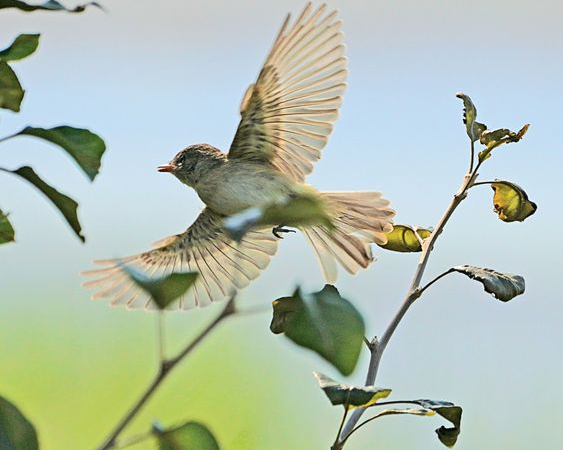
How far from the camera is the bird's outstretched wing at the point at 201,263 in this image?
74cm

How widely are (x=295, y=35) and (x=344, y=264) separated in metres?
0.25

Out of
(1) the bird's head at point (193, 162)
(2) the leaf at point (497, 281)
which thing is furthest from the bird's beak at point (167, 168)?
(2) the leaf at point (497, 281)

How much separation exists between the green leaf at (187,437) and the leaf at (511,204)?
35cm

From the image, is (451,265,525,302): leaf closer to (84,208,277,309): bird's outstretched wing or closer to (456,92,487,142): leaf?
(456,92,487,142): leaf

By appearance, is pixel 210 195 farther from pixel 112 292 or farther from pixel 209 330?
pixel 209 330

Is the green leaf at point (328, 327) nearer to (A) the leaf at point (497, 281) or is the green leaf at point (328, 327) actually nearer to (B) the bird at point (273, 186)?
(A) the leaf at point (497, 281)

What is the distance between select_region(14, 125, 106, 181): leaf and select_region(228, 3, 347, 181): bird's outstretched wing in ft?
1.35

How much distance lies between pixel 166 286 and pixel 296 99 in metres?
0.61

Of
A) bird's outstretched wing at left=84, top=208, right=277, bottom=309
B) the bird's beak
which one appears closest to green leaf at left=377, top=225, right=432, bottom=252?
bird's outstretched wing at left=84, top=208, right=277, bottom=309

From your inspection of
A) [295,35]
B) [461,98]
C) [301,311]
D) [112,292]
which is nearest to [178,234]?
[112,292]

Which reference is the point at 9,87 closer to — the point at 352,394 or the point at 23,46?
the point at 23,46

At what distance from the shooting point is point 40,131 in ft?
1.38

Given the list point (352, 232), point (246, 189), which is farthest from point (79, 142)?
point (246, 189)

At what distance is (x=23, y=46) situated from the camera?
0.48 metres
